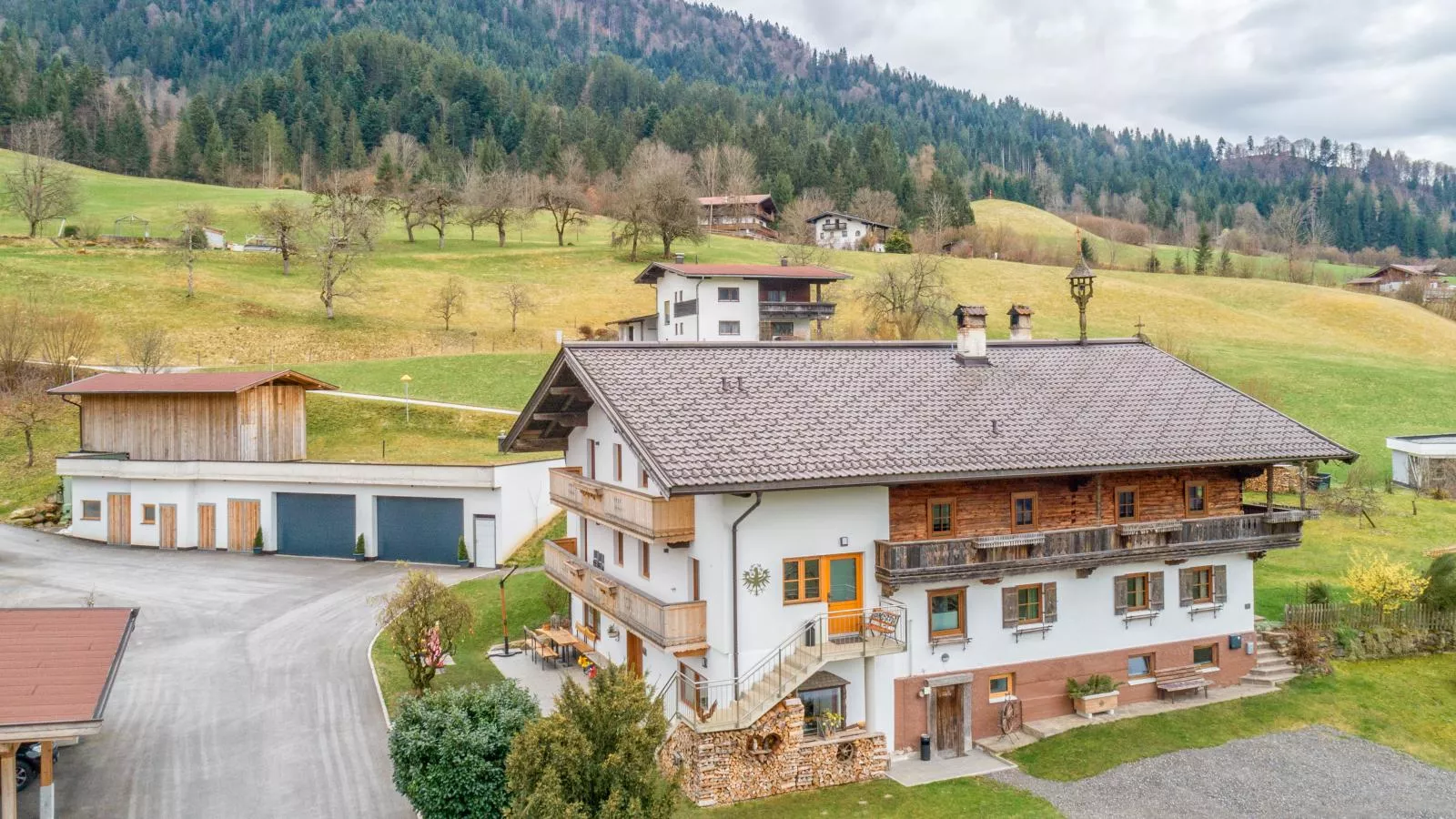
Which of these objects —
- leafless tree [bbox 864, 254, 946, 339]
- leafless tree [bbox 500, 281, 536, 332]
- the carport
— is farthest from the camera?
leafless tree [bbox 500, 281, 536, 332]

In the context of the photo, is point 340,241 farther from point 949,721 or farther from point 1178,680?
point 1178,680

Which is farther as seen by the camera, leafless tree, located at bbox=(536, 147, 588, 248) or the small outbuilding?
leafless tree, located at bbox=(536, 147, 588, 248)

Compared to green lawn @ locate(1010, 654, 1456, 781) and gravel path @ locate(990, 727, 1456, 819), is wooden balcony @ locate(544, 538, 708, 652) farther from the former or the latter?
green lawn @ locate(1010, 654, 1456, 781)

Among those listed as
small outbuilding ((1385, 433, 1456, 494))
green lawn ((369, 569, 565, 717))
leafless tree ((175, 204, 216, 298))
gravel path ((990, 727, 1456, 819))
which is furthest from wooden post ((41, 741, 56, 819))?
leafless tree ((175, 204, 216, 298))

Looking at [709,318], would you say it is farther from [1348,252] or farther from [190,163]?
[1348,252]

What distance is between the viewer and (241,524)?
41.1m

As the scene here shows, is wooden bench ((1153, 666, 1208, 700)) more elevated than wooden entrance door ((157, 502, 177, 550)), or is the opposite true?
wooden entrance door ((157, 502, 177, 550))

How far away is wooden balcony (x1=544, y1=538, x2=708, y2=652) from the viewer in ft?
66.5

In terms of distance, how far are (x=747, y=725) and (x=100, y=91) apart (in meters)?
169

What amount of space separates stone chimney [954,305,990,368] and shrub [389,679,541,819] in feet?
48.2

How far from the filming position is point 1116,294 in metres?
96.9

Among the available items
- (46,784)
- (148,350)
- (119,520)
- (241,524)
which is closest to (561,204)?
(148,350)

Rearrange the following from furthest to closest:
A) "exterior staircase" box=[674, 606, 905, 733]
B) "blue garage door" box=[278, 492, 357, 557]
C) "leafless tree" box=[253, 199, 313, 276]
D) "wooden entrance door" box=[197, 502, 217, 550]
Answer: "leafless tree" box=[253, 199, 313, 276] < "wooden entrance door" box=[197, 502, 217, 550] < "blue garage door" box=[278, 492, 357, 557] < "exterior staircase" box=[674, 606, 905, 733]

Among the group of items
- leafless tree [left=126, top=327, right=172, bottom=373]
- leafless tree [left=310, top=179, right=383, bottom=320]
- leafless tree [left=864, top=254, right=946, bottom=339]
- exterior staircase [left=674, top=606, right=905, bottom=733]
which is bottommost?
exterior staircase [left=674, top=606, right=905, bottom=733]
